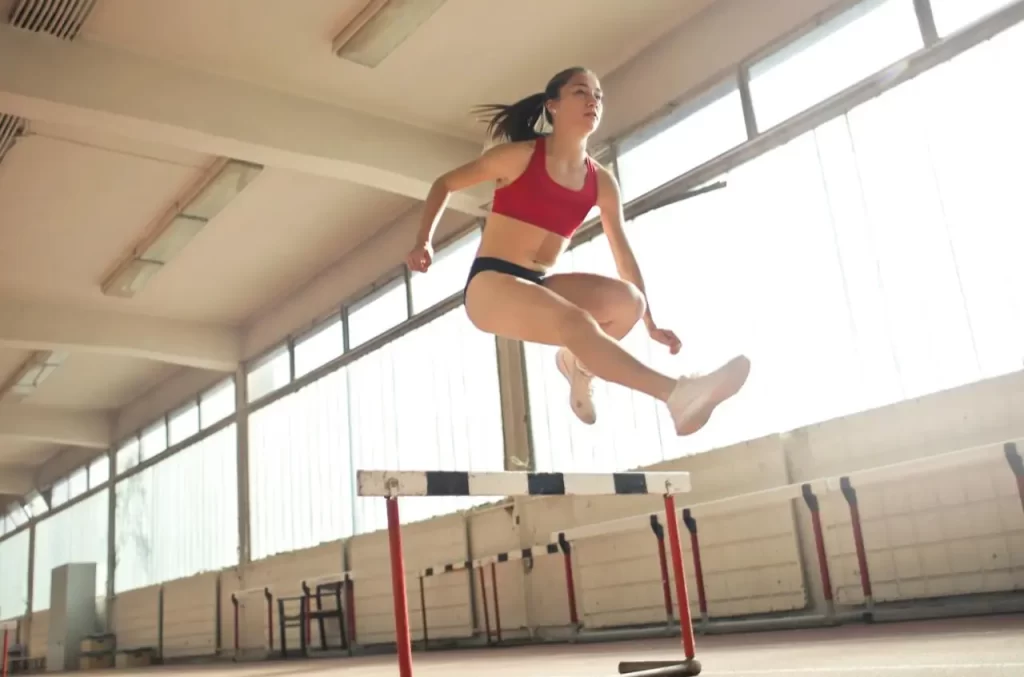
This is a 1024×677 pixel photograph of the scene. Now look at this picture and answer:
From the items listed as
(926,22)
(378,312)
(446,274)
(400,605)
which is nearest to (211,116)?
(446,274)

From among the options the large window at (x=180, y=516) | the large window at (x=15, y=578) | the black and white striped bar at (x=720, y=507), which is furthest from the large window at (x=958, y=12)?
the large window at (x=15, y=578)

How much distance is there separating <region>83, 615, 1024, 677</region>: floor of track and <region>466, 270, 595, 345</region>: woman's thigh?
107 centimetres

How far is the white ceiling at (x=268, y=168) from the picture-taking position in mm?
5348

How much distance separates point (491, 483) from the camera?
7.21ft

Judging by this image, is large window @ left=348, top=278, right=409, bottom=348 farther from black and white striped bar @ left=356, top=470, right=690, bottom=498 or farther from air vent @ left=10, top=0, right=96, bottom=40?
black and white striped bar @ left=356, top=470, right=690, bottom=498

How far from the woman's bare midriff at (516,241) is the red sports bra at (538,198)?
16mm

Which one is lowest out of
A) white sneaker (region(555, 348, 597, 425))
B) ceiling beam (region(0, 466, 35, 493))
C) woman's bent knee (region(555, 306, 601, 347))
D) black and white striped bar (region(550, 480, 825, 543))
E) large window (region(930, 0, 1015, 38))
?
black and white striped bar (region(550, 480, 825, 543))

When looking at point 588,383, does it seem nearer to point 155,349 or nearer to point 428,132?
point 428,132

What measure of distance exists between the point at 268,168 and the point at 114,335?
3.49 m

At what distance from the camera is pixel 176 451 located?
11.7m

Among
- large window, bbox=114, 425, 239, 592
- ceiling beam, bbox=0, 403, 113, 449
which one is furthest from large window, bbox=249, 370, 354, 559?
ceiling beam, bbox=0, 403, 113, 449

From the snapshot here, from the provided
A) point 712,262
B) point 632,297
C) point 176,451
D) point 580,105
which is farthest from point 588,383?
point 176,451

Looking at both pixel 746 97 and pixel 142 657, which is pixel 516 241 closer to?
pixel 746 97

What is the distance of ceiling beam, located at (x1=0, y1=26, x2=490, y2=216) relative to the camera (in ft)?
16.8
